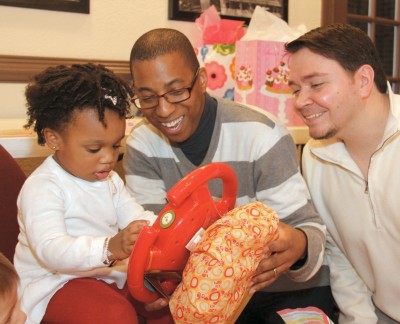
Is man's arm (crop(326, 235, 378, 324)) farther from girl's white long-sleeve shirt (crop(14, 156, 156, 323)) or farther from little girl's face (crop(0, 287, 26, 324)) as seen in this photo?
little girl's face (crop(0, 287, 26, 324))

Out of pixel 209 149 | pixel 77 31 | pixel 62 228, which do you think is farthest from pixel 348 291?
pixel 77 31

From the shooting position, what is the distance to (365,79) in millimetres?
1391

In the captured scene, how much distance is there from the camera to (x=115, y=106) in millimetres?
1225

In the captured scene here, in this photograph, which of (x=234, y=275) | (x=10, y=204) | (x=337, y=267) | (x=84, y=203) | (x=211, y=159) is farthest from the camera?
(x=337, y=267)

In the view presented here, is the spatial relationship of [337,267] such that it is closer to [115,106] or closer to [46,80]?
[115,106]

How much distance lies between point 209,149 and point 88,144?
1.27ft

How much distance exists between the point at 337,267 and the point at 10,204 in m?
0.98

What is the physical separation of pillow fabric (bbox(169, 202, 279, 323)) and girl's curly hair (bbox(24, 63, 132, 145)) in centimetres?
41

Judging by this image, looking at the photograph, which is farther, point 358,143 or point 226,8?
point 226,8

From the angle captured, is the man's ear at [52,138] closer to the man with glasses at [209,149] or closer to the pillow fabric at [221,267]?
the man with glasses at [209,149]

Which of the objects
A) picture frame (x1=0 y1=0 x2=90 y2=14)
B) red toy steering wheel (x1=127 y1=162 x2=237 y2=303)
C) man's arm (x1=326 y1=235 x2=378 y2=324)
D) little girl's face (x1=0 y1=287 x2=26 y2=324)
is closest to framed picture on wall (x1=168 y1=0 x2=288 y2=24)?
picture frame (x1=0 y1=0 x2=90 y2=14)

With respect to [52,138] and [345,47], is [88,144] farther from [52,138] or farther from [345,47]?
[345,47]

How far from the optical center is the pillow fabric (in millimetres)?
939

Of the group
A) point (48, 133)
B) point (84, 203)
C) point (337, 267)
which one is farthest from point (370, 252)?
point (48, 133)
